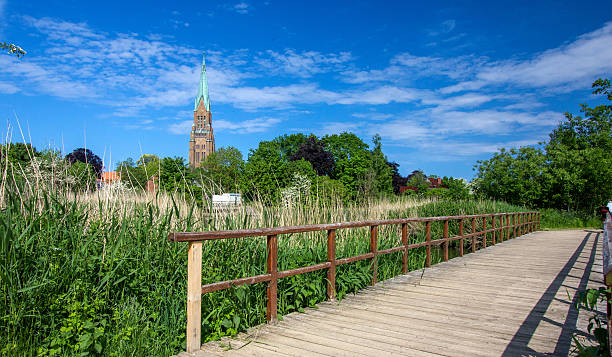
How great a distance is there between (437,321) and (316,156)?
56.7 meters

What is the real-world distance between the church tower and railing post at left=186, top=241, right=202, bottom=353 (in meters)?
123

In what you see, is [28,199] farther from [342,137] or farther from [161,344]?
[342,137]

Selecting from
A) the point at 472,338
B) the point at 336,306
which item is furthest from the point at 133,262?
the point at 472,338

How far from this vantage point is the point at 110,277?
438 centimetres

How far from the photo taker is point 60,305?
3965mm

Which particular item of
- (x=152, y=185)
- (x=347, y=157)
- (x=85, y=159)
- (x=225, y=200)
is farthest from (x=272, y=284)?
(x=347, y=157)

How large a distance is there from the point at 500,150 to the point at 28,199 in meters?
36.6

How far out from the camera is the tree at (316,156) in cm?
6144

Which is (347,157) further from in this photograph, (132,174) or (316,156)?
(132,174)

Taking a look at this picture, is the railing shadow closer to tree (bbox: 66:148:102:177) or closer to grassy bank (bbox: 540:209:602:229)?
tree (bbox: 66:148:102:177)

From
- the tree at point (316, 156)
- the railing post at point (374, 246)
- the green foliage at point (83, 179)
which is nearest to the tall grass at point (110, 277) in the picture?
the green foliage at point (83, 179)

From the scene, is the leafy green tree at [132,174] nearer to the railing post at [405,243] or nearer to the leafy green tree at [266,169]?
the railing post at [405,243]

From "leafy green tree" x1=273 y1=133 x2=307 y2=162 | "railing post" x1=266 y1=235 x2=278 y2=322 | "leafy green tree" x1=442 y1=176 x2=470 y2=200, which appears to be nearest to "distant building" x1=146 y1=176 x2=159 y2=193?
"railing post" x1=266 y1=235 x2=278 y2=322

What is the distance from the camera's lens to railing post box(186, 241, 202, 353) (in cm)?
376
